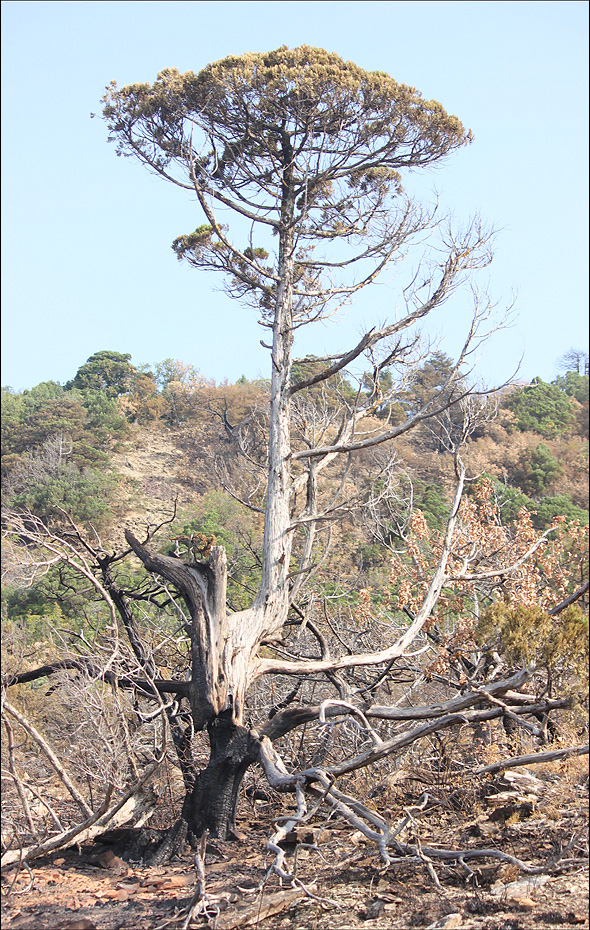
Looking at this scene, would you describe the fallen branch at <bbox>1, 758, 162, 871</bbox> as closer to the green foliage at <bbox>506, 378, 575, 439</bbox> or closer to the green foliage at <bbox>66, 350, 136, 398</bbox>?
the green foliage at <bbox>506, 378, 575, 439</bbox>

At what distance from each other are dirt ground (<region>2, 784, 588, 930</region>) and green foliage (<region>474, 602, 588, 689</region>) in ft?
4.19

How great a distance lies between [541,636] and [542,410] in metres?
30.3

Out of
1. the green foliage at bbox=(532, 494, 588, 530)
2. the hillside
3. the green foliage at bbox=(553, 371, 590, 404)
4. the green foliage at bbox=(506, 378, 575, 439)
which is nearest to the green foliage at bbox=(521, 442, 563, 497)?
the green foliage at bbox=(532, 494, 588, 530)

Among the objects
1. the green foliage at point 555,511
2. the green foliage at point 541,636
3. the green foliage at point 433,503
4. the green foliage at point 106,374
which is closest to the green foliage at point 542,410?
the green foliage at point 555,511

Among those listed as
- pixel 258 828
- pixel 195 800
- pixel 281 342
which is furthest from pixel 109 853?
pixel 281 342

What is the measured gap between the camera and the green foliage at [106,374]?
38.6m

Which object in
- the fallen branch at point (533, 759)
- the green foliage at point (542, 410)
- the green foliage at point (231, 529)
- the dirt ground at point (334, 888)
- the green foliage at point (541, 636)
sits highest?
the green foliage at point (542, 410)

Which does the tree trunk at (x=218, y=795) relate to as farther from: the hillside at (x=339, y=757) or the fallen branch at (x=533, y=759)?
the fallen branch at (x=533, y=759)

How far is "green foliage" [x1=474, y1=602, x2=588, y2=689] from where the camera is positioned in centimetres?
514

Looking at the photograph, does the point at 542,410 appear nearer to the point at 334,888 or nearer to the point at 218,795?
the point at 218,795

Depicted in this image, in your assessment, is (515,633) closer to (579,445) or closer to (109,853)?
(109,853)

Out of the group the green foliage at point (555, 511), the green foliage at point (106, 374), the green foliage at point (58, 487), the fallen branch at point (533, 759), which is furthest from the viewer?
the green foliage at point (106, 374)

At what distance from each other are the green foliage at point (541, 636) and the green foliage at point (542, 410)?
2832 centimetres

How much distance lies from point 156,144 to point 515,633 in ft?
26.2
